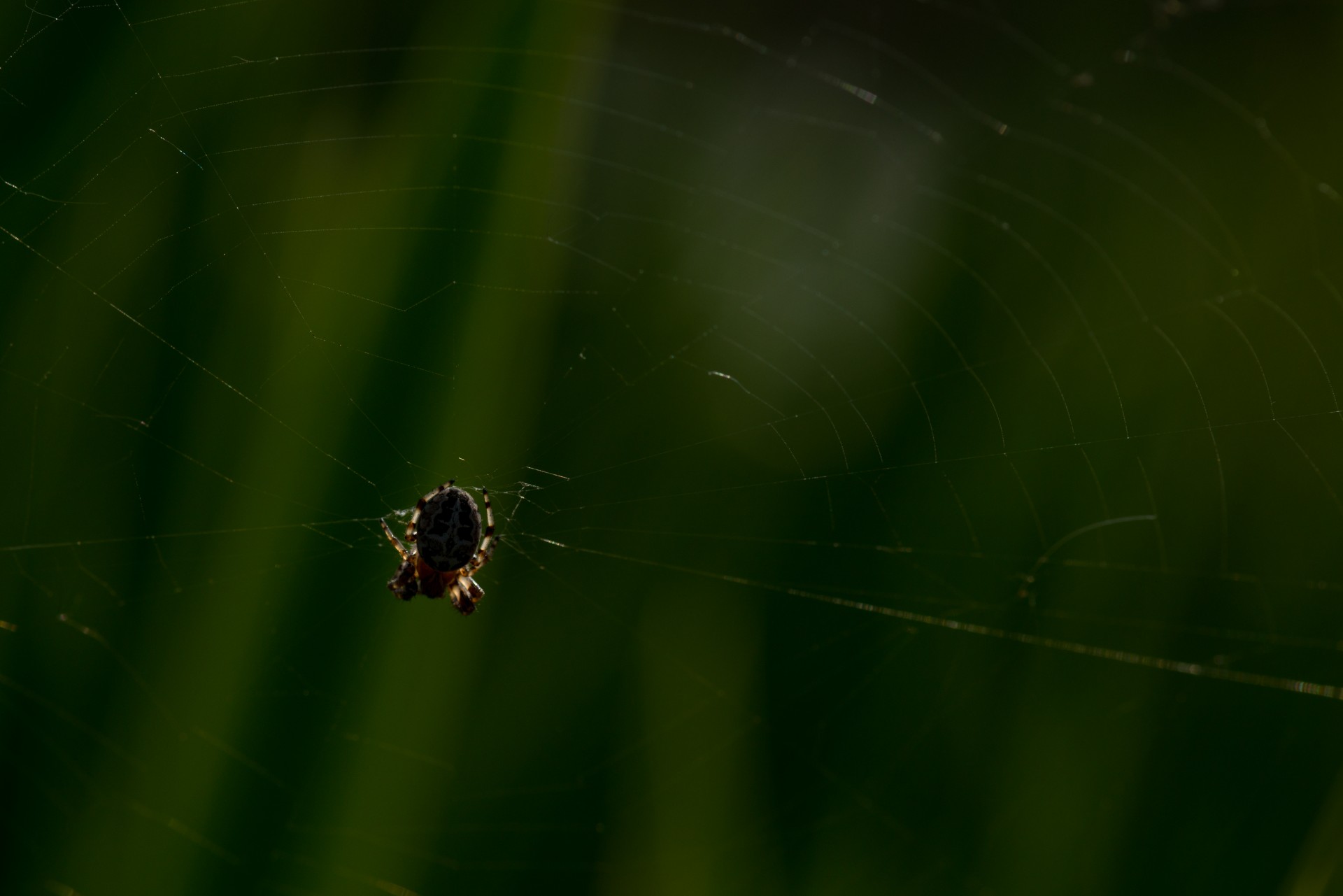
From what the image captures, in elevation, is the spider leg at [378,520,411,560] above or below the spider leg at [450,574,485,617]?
above

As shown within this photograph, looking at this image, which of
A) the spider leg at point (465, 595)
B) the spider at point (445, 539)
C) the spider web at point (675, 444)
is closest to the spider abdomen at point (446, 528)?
the spider at point (445, 539)

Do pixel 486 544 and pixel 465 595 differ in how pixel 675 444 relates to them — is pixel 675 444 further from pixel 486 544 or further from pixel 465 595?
pixel 486 544

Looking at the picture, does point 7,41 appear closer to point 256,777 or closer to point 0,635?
point 0,635

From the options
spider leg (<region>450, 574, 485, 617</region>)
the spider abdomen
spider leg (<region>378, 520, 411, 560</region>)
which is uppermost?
the spider abdomen

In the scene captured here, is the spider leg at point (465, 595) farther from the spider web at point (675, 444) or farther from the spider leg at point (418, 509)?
the spider leg at point (418, 509)

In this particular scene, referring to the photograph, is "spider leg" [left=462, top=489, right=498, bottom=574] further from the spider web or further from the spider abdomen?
the spider web

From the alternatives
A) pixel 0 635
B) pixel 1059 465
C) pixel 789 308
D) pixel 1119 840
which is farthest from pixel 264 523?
pixel 1119 840

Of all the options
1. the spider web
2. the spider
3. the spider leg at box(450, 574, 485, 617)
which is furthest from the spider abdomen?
the spider web
